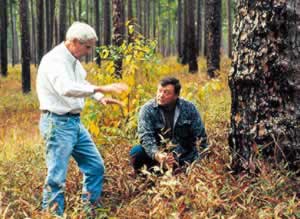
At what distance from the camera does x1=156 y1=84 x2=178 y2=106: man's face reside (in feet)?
18.7

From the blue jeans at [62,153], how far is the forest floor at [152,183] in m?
0.16

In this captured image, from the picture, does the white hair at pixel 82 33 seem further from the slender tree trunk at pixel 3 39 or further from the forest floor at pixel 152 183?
the slender tree trunk at pixel 3 39

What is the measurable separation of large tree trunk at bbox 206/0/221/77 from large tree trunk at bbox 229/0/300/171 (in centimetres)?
990

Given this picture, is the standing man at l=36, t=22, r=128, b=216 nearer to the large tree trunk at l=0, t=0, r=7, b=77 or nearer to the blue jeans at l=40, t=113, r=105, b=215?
the blue jeans at l=40, t=113, r=105, b=215

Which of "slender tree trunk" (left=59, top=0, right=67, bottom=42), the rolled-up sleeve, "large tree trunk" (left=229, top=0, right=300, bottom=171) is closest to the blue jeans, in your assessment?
the rolled-up sleeve

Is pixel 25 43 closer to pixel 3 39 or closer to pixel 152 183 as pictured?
pixel 3 39

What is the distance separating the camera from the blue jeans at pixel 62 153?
4.93 meters

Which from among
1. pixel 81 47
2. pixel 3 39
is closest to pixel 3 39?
pixel 3 39

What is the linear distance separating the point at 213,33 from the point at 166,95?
31.8 ft

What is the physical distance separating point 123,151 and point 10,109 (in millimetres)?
8343

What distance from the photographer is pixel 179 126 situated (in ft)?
19.2

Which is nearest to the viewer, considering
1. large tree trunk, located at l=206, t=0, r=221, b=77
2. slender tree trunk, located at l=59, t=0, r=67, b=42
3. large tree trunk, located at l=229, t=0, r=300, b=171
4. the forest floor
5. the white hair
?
the forest floor

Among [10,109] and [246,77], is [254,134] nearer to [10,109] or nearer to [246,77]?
[246,77]

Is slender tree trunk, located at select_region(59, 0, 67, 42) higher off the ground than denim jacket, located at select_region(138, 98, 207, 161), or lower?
higher
